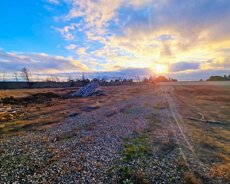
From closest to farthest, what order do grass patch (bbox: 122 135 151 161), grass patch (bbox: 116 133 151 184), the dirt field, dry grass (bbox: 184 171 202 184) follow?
dry grass (bbox: 184 171 202 184) < grass patch (bbox: 116 133 151 184) < the dirt field < grass patch (bbox: 122 135 151 161)

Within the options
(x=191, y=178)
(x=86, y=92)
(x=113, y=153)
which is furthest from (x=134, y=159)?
(x=86, y=92)

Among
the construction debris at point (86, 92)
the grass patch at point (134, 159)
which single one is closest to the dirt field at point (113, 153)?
the grass patch at point (134, 159)

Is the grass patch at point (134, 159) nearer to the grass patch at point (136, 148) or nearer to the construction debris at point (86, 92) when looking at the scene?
the grass patch at point (136, 148)

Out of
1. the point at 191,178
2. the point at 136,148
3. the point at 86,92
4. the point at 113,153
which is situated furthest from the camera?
the point at 86,92

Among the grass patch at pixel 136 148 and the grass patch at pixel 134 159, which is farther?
the grass patch at pixel 136 148

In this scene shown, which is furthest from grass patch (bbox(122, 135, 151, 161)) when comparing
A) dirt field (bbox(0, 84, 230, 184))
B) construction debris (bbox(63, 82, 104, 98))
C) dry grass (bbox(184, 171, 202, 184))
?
construction debris (bbox(63, 82, 104, 98))

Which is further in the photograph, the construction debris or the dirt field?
the construction debris

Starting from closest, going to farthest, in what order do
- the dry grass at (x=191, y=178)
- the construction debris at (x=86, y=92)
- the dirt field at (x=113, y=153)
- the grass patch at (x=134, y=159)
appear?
1. the dry grass at (x=191, y=178)
2. the grass patch at (x=134, y=159)
3. the dirt field at (x=113, y=153)
4. the construction debris at (x=86, y=92)

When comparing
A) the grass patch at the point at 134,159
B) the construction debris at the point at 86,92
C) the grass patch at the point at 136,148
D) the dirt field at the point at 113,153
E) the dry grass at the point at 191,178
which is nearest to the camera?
the dry grass at the point at 191,178

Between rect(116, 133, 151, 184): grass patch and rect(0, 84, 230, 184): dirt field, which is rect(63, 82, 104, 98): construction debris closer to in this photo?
rect(0, 84, 230, 184): dirt field

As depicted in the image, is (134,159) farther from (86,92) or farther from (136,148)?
(86,92)

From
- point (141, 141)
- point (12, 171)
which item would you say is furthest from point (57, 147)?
point (141, 141)

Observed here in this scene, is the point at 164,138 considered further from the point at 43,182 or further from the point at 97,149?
the point at 43,182

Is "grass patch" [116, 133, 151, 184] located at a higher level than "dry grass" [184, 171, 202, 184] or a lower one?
higher
